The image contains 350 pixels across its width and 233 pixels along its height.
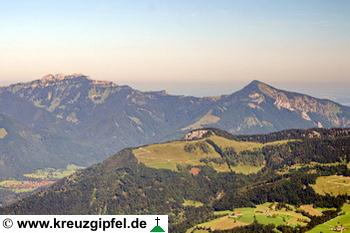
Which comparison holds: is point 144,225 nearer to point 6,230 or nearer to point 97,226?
point 97,226

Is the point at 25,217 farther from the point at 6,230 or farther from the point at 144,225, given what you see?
the point at 144,225

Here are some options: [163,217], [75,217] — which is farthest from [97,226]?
[163,217]

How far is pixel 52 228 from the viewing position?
214 ft

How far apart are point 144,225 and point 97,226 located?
5.63 meters

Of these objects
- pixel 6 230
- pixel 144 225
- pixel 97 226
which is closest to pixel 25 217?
pixel 6 230

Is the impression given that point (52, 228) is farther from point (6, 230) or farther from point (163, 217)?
point (163, 217)

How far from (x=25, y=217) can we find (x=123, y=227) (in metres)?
11.9

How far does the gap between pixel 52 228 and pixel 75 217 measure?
294cm

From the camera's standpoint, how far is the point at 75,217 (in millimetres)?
66375

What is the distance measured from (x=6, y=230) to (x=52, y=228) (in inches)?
217

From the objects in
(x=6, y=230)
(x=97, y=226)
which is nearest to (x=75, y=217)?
(x=97, y=226)

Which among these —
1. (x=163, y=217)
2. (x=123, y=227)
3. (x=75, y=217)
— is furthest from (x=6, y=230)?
(x=163, y=217)

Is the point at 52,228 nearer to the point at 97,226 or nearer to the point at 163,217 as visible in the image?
the point at 97,226

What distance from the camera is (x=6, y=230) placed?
65.6 meters
